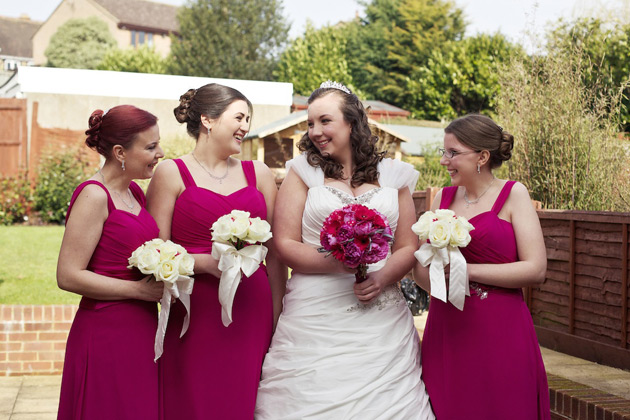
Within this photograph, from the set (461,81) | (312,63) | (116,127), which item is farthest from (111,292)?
(312,63)

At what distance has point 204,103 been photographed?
360 centimetres

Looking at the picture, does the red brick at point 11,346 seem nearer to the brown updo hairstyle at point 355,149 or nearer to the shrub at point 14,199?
the brown updo hairstyle at point 355,149

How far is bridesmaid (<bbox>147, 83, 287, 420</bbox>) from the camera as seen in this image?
133 inches

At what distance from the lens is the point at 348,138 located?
3.61 meters

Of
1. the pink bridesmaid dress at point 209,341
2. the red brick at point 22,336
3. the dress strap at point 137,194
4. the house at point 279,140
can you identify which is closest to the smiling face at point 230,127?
the pink bridesmaid dress at point 209,341

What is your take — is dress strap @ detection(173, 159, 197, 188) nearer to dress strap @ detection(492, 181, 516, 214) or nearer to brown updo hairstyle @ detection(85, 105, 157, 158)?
brown updo hairstyle @ detection(85, 105, 157, 158)

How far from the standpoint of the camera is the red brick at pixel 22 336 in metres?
6.36

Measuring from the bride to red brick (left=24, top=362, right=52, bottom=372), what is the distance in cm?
376

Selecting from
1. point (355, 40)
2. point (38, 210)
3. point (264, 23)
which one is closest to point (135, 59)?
point (264, 23)

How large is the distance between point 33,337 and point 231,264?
4.02 meters

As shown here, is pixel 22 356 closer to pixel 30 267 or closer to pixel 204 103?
pixel 30 267

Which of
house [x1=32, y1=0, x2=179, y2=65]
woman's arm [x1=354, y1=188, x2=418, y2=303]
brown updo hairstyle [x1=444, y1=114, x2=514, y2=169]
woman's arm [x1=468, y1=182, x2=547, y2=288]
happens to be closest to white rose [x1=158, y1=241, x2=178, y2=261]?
woman's arm [x1=354, y1=188, x2=418, y2=303]

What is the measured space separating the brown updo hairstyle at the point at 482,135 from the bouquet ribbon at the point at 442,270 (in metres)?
0.60

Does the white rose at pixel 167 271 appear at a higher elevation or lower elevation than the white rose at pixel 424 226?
lower
